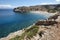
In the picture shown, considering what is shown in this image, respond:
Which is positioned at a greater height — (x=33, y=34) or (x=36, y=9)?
(x=33, y=34)

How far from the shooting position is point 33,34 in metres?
18.6

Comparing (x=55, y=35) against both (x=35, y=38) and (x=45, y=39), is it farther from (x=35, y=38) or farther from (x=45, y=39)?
(x=35, y=38)

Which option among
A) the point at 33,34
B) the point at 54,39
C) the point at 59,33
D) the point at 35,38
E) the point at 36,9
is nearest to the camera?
the point at 54,39

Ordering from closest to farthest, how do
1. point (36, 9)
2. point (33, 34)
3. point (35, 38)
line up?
point (35, 38) → point (33, 34) → point (36, 9)

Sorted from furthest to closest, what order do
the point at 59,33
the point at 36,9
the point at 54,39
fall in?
the point at 36,9, the point at 59,33, the point at 54,39

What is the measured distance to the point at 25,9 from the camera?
6029 inches

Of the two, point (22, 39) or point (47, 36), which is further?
point (22, 39)

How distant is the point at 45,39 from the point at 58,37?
1283 mm

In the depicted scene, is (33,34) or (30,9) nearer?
(33,34)

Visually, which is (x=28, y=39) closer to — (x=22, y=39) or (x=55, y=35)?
(x=22, y=39)

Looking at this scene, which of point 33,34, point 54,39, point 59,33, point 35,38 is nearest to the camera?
point 54,39

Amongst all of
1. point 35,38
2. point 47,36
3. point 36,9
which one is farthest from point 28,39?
point 36,9

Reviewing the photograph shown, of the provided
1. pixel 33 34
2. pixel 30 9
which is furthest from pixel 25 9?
pixel 33 34

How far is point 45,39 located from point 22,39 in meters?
4.51
